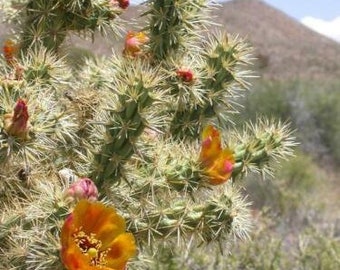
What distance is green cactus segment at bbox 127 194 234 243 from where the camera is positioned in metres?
3.14

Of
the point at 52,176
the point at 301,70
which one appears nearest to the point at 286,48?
the point at 301,70

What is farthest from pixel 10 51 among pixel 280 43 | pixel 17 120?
pixel 280 43

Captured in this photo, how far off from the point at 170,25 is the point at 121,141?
733 millimetres

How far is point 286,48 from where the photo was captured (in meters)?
47.9

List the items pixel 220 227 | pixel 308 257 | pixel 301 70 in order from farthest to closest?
pixel 301 70, pixel 308 257, pixel 220 227

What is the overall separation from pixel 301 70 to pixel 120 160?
3822 centimetres

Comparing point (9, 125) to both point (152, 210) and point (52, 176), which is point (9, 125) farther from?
point (152, 210)

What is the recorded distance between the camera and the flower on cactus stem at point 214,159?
3143 millimetres

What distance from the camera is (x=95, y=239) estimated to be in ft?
9.19

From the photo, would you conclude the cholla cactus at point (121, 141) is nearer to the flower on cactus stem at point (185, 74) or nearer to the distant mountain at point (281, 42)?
the flower on cactus stem at point (185, 74)

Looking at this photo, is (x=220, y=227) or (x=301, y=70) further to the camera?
(x=301, y=70)

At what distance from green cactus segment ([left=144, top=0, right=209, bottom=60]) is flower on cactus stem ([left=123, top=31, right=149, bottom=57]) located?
0.05 meters

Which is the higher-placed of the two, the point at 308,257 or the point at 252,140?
the point at 252,140

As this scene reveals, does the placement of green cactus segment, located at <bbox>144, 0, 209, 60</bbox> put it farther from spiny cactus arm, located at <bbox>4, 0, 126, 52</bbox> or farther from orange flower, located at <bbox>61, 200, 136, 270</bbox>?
orange flower, located at <bbox>61, 200, 136, 270</bbox>
